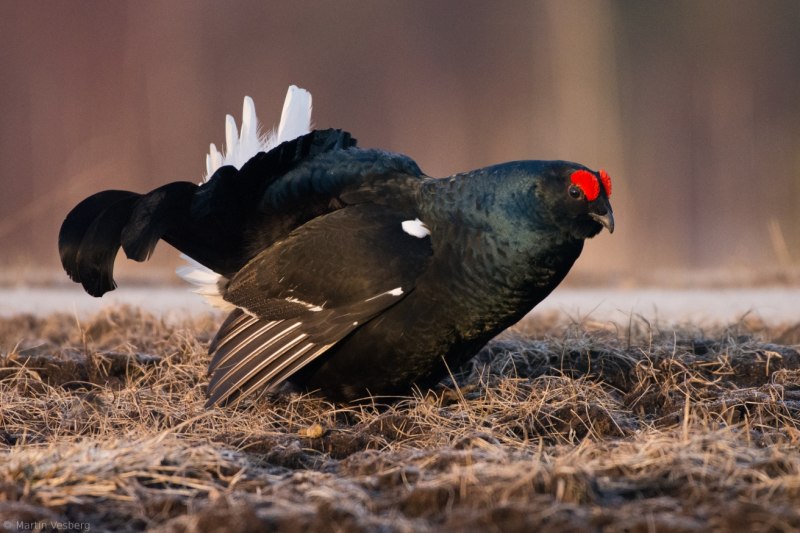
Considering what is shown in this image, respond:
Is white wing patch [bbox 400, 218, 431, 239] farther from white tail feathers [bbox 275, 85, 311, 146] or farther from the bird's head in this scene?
white tail feathers [bbox 275, 85, 311, 146]

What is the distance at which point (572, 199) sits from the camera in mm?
3541

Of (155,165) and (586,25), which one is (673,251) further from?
(155,165)

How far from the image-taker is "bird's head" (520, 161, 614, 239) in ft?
11.6

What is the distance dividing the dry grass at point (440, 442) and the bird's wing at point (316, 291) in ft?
0.64

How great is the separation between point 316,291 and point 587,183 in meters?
1.04

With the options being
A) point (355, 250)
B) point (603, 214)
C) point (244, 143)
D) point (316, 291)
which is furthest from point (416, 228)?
point (244, 143)

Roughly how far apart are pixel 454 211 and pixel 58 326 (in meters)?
2.77

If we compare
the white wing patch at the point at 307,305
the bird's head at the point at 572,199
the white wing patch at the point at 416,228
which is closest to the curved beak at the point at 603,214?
the bird's head at the point at 572,199

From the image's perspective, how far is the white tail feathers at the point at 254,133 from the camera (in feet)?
14.3

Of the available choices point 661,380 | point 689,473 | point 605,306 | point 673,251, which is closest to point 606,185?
point 661,380

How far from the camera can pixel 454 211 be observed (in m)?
3.62

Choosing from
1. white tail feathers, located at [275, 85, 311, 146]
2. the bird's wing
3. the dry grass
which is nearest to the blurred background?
white tail feathers, located at [275, 85, 311, 146]

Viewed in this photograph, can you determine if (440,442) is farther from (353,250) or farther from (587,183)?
(587,183)

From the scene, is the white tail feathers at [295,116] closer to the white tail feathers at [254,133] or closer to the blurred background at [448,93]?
the white tail feathers at [254,133]
